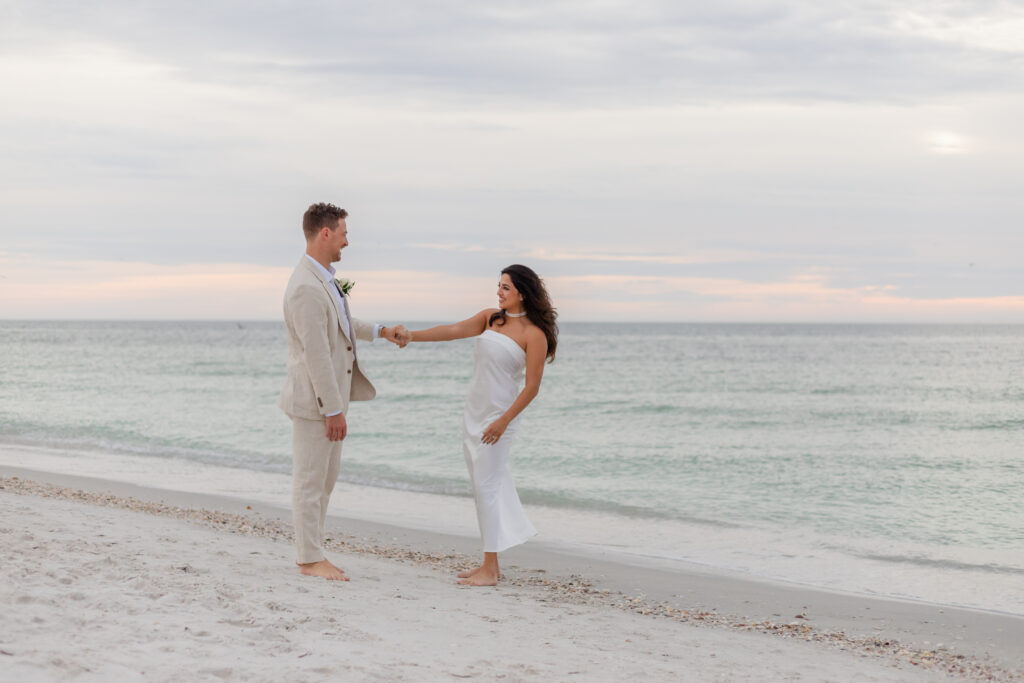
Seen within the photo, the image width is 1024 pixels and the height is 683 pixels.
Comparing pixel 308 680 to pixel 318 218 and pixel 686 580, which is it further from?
pixel 686 580

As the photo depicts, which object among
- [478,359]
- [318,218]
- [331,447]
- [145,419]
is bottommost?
[145,419]

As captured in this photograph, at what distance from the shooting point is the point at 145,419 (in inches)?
809

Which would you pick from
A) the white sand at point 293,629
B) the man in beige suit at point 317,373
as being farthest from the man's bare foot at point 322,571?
the white sand at point 293,629

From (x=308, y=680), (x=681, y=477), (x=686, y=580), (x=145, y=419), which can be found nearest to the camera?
(x=308, y=680)

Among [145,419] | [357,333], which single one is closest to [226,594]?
[357,333]

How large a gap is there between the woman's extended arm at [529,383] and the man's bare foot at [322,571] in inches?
48.5

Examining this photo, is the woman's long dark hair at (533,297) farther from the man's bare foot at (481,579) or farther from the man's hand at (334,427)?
the man's bare foot at (481,579)

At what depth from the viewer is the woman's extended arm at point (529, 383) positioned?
578cm

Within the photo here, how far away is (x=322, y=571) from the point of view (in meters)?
5.41

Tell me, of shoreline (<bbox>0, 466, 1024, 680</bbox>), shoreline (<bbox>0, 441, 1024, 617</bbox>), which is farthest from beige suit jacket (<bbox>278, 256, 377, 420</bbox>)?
shoreline (<bbox>0, 441, 1024, 617</bbox>)

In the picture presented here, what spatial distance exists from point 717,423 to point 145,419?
13297 millimetres

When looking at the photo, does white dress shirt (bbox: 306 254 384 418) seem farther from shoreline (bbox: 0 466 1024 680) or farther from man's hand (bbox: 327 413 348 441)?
shoreline (bbox: 0 466 1024 680)

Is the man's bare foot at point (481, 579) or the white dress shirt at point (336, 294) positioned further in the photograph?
the man's bare foot at point (481, 579)

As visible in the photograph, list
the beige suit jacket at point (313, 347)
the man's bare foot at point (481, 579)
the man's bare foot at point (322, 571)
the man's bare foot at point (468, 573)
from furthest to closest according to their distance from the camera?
the man's bare foot at point (468, 573)
the man's bare foot at point (481, 579)
the man's bare foot at point (322, 571)
the beige suit jacket at point (313, 347)
